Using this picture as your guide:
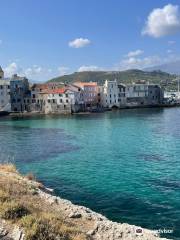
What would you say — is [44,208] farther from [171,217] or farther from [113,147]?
[113,147]

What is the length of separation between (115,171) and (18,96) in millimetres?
108722

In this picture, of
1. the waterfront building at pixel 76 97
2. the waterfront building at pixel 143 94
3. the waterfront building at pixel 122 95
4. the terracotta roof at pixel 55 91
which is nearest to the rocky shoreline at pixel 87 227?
the waterfront building at pixel 76 97

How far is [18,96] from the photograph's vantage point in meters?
138

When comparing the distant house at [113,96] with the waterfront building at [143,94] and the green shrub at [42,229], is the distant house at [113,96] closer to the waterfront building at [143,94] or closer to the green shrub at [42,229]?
the waterfront building at [143,94]

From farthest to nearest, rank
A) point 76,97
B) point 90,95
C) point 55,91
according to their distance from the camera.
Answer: point 90,95 < point 55,91 < point 76,97

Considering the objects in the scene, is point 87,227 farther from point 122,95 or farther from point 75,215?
point 122,95

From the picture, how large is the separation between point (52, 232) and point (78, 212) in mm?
4680

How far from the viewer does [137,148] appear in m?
46.8

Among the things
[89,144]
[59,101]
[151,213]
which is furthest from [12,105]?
[151,213]

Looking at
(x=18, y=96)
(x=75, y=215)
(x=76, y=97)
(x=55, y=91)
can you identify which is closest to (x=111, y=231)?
(x=75, y=215)

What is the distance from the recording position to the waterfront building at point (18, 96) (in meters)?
137

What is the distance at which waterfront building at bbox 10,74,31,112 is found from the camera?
136850 mm

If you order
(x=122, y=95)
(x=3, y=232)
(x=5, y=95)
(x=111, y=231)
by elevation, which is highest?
(x=5, y=95)

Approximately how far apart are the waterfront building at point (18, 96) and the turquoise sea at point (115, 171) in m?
77.2
